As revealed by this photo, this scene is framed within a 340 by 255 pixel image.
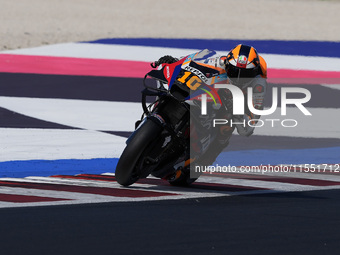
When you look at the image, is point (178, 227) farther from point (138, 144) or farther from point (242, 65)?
point (242, 65)

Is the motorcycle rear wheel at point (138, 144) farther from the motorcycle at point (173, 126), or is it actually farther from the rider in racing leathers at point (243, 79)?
the rider in racing leathers at point (243, 79)

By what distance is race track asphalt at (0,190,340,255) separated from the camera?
6.49 meters

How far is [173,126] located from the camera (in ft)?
29.1

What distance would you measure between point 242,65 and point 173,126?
2.79 ft

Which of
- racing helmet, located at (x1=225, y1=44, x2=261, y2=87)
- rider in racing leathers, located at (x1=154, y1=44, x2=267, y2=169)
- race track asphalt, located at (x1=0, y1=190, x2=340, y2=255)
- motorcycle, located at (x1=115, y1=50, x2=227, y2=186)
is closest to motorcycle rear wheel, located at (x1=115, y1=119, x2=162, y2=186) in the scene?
motorcycle, located at (x1=115, y1=50, x2=227, y2=186)

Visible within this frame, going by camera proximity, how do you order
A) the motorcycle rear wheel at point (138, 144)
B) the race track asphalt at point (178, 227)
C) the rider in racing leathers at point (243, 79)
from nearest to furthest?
the race track asphalt at point (178, 227), the motorcycle rear wheel at point (138, 144), the rider in racing leathers at point (243, 79)

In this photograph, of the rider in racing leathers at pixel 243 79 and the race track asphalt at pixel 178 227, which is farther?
the rider in racing leathers at pixel 243 79

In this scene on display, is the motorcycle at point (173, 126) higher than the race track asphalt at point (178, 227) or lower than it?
higher

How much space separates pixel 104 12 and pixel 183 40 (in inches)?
436

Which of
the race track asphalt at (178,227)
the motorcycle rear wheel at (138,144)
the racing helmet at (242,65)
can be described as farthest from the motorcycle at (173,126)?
the race track asphalt at (178,227)

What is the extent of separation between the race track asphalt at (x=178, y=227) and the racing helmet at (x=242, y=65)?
1.13 meters

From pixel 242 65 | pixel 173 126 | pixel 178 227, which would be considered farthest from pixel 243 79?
pixel 178 227

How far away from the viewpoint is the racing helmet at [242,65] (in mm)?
9000

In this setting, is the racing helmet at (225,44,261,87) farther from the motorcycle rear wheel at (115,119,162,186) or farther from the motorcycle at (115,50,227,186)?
the motorcycle rear wheel at (115,119,162,186)
